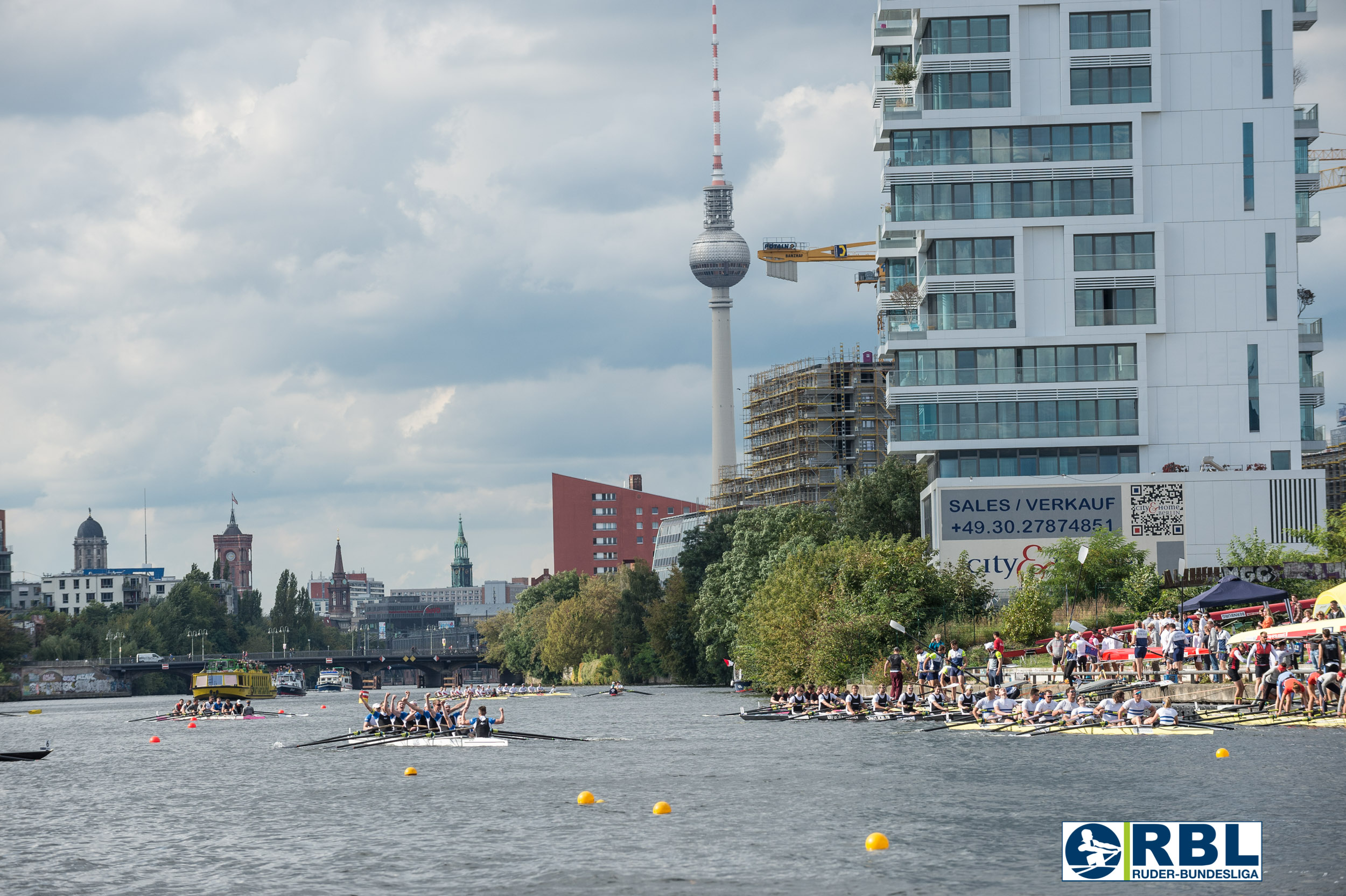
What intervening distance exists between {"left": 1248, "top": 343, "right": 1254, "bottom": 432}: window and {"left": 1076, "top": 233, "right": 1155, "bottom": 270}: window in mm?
8478

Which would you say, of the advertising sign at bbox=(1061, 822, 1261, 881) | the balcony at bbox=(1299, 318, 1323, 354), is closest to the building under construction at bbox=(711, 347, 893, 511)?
the balcony at bbox=(1299, 318, 1323, 354)

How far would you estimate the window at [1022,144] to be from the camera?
3942 inches

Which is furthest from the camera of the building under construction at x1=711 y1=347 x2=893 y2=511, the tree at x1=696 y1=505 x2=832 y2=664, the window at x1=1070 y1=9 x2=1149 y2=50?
the building under construction at x1=711 y1=347 x2=893 y2=511

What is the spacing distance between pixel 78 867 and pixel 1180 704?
3892cm

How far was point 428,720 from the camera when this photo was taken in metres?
64.6

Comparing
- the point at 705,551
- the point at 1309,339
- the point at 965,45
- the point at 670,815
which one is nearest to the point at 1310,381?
the point at 1309,339

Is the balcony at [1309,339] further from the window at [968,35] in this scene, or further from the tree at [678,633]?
the tree at [678,633]

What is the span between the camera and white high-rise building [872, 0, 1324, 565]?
328 ft

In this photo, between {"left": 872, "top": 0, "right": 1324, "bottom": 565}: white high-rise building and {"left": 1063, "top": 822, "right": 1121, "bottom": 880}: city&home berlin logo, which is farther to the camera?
{"left": 872, "top": 0, "right": 1324, "bottom": 565}: white high-rise building

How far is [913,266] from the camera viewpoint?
11056 cm

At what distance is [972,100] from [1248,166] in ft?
57.7

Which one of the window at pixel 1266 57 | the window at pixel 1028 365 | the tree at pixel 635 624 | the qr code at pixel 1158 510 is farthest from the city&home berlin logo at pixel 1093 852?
the tree at pixel 635 624

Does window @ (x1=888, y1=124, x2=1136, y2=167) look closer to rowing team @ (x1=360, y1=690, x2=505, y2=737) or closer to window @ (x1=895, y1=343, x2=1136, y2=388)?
window @ (x1=895, y1=343, x2=1136, y2=388)

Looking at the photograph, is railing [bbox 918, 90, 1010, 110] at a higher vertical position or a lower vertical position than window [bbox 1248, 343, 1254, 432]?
higher
